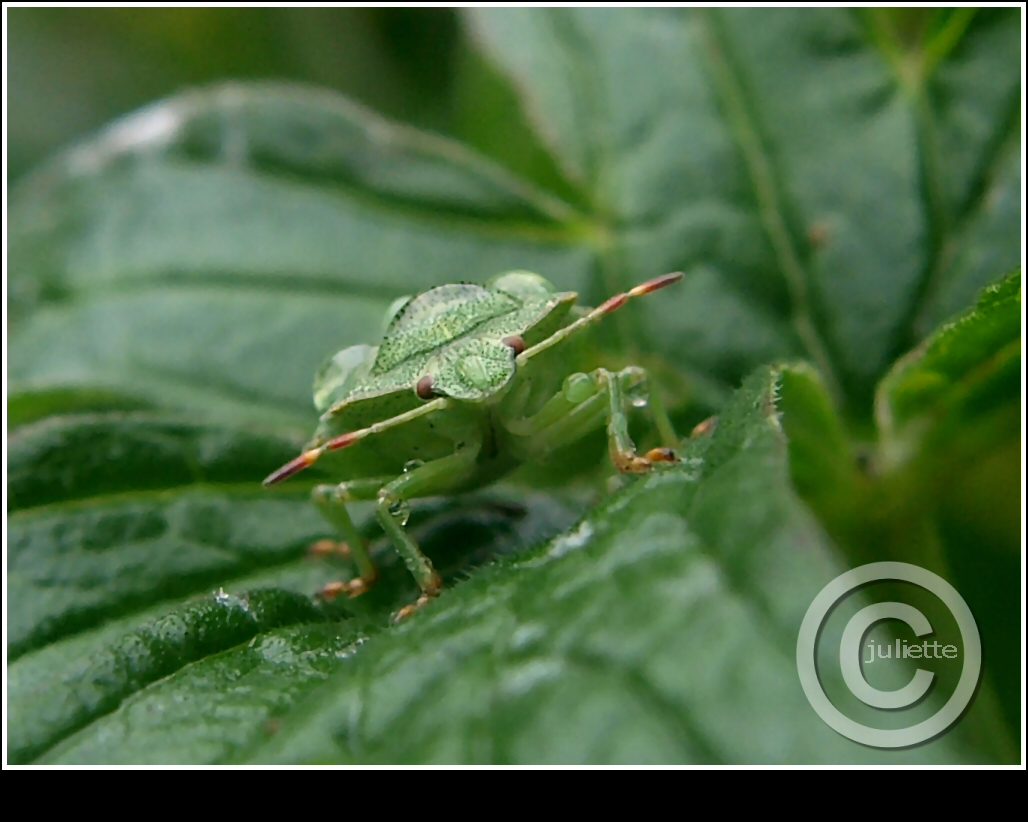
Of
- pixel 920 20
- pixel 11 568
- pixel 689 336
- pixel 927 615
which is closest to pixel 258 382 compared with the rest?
pixel 11 568

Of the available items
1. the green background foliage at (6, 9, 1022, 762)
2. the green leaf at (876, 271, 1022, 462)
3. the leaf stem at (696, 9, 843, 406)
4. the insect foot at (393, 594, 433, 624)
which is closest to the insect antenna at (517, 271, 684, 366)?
the green background foliage at (6, 9, 1022, 762)

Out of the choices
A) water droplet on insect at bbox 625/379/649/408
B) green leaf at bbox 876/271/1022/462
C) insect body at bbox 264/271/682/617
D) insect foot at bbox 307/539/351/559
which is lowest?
green leaf at bbox 876/271/1022/462

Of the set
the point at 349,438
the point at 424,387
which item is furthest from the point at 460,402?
the point at 349,438

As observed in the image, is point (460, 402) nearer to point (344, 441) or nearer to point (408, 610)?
point (344, 441)

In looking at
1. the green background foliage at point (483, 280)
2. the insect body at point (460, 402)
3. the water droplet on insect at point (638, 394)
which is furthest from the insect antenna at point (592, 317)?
the green background foliage at point (483, 280)

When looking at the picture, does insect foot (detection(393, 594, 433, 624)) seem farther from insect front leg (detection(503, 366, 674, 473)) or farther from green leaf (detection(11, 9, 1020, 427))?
green leaf (detection(11, 9, 1020, 427))

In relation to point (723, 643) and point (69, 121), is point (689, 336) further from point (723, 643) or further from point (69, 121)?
point (69, 121)

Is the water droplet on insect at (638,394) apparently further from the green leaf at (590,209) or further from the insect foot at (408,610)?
the insect foot at (408,610)
